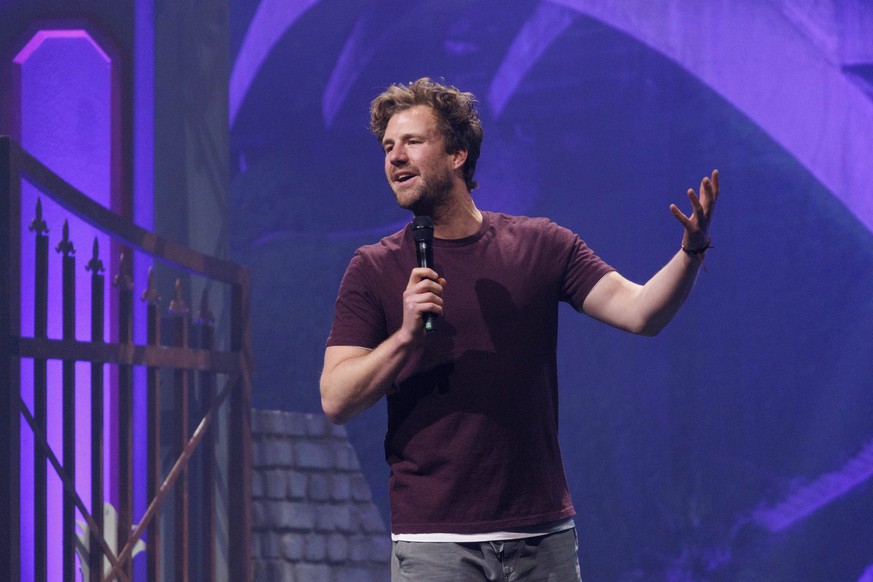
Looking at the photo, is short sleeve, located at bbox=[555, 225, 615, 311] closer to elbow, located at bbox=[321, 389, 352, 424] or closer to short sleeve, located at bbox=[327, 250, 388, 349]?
short sleeve, located at bbox=[327, 250, 388, 349]

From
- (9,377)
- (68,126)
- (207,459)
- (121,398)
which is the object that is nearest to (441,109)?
(9,377)

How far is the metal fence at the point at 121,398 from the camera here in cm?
267

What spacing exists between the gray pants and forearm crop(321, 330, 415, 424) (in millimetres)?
249

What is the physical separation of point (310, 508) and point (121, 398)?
1477 mm

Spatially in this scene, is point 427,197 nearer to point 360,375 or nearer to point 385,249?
point 385,249

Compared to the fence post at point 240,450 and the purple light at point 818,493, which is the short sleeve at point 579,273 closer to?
the fence post at point 240,450

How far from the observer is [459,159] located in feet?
6.31

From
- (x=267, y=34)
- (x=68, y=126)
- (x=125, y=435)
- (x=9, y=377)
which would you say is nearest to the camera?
(x=9, y=377)

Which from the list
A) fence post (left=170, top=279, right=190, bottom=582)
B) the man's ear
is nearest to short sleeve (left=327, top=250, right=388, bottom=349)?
the man's ear

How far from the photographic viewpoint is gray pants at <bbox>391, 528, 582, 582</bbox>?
1.63m

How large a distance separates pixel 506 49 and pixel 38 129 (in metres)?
2.02

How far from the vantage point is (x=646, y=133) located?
4.32 meters

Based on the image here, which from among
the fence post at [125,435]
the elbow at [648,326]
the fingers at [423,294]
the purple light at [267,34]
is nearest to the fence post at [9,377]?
the fence post at [125,435]

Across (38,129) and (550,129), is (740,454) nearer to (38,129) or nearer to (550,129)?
(550,129)
